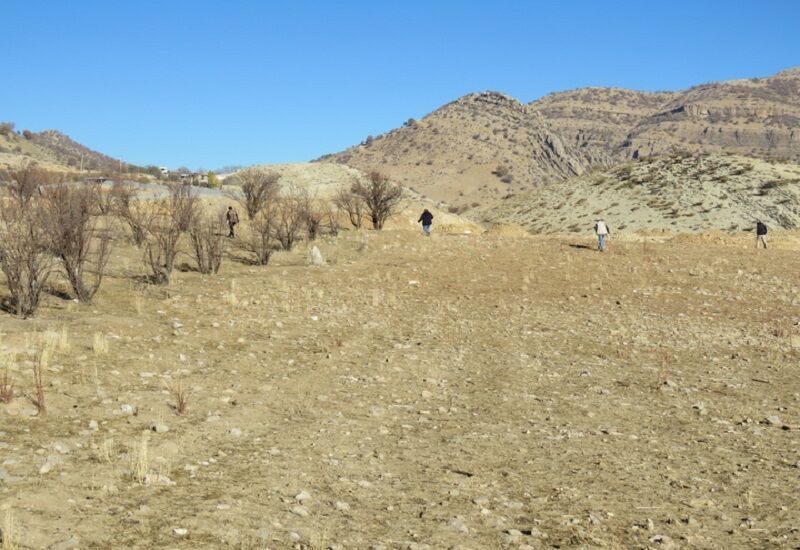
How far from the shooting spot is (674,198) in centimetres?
4406

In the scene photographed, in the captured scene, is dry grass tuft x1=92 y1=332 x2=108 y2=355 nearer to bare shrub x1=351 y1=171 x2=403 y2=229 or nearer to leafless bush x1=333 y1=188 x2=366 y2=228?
leafless bush x1=333 y1=188 x2=366 y2=228

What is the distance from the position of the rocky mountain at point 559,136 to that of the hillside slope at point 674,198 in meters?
32.2

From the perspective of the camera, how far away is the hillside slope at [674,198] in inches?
1581

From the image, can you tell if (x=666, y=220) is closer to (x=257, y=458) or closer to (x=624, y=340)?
(x=624, y=340)

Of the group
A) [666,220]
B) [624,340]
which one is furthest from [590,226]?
[624,340]

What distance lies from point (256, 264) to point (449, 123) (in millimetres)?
104182

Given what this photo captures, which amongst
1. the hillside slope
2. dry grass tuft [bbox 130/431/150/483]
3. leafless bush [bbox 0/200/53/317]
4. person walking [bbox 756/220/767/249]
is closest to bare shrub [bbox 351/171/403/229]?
the hillside slope

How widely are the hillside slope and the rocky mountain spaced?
3223 centimetres

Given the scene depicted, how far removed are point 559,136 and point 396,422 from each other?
118 m

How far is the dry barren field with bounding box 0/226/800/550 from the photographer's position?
18.1 ft

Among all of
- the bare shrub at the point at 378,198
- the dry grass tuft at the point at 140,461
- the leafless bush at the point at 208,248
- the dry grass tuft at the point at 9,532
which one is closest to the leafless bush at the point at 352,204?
the bare shrub at the point at 378,198

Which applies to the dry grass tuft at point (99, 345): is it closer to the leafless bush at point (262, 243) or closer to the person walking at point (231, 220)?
the leafless bush at point (262, 243)

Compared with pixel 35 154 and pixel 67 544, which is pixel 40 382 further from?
pixel 35 154

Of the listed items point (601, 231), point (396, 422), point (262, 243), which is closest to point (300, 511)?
point (396, 422)
